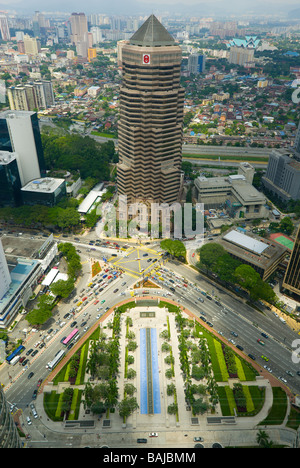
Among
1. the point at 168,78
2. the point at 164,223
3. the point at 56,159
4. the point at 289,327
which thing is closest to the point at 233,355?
the point at 289,327

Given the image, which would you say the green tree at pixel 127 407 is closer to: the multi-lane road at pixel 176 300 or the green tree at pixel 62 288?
the multi-lane road at pixel 176 300

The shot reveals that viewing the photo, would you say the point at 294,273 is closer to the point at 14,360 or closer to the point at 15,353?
the point at 15,353

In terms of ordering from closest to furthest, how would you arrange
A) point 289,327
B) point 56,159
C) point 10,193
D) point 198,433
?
1. point 198,433
2. point 289,327
3. point 10,193
4. point 56,159

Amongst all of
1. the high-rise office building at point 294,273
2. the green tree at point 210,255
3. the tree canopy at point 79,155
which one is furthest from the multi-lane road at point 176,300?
the tree canopy at point 79,155

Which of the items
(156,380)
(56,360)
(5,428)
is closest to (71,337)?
(56,360)

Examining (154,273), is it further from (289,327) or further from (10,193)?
(10,193)
